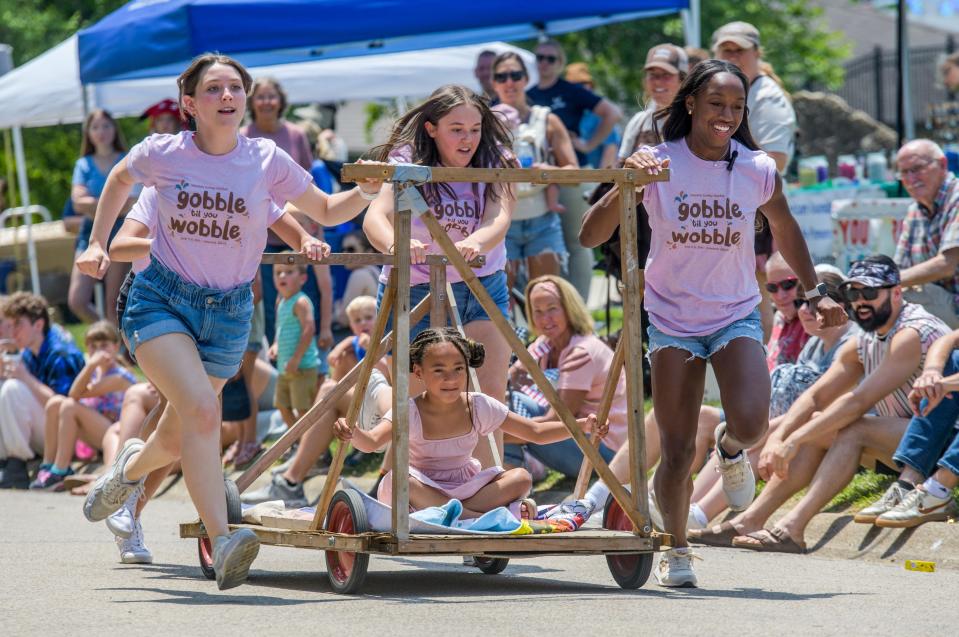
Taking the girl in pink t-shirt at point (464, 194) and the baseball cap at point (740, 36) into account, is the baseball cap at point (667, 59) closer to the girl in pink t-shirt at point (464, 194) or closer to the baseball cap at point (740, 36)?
the baseball cap at point (740, 36)

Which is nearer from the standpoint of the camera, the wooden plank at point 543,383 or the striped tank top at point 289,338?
the wooden plank at point 543,383

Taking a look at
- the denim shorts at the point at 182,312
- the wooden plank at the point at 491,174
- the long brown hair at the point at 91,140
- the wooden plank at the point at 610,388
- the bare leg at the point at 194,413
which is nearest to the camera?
the wooden plank at the point at 491,174

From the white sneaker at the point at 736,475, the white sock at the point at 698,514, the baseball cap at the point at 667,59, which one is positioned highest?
the baseball cap at the point at 667,59

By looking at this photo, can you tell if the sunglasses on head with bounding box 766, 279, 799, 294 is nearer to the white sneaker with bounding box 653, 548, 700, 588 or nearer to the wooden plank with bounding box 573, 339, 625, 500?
the wooden plank with bounding box 573, 339, 625, 500

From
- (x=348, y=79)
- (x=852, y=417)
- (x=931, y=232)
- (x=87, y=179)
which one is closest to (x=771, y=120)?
(x=931, y=232)

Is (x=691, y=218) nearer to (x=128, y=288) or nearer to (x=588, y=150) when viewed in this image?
(x=128, y=288)

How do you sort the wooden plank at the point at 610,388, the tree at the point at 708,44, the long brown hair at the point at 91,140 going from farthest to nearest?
the tree at the point at 708,44
the long brown hair at the point at 91,140
the wooden plank at the point at 610,388

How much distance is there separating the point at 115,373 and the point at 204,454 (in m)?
5.82

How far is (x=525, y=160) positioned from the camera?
1104cm

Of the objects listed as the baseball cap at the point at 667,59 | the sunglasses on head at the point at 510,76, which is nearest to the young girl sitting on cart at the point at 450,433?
the baseball cap at the point at 667,59

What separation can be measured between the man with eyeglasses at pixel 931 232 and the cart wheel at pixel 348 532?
3937 millimetres

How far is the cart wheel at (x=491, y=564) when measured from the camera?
7315 mm

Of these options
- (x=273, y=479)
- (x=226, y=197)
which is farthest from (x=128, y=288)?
(x=273, y=479)

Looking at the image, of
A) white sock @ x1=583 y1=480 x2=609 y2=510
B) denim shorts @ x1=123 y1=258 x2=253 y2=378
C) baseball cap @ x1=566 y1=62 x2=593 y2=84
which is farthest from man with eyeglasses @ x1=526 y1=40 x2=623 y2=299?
denim shorts @ x1=123 y1=258 x2=253 y2=378
